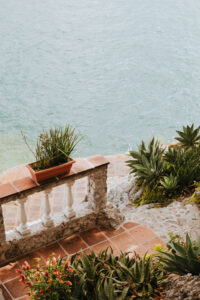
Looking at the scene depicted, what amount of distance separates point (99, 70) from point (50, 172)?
70.0 feet

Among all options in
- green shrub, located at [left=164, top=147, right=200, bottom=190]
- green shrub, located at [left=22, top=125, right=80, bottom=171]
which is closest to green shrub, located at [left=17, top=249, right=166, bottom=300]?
→ green shrub, located at [left=22, top=125, right=80, bottom=171]

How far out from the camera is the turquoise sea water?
18.5 m

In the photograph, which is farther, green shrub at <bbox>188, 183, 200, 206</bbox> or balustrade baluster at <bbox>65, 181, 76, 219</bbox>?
green shrub at <bbox>188, 183, 200, 206</bbox>

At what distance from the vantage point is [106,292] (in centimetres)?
302

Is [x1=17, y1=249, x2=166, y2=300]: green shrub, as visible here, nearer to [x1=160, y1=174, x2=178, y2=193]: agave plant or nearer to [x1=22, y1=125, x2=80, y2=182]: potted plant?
[x1=22, y1=125, x2=80, y2=182]: potted plant

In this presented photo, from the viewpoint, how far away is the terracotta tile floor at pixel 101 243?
3.99 m

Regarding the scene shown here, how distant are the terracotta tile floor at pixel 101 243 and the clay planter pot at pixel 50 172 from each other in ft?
2.88

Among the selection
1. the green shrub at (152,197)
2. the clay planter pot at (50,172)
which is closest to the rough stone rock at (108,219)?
the clay planter pot at (50,172)

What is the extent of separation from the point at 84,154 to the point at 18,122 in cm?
440

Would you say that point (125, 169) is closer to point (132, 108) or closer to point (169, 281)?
point (169, 281)

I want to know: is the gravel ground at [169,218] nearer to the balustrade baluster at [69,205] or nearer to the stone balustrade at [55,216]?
the stone balustrade at [55,216]

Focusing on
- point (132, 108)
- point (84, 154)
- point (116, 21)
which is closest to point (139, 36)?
point (116, 21)

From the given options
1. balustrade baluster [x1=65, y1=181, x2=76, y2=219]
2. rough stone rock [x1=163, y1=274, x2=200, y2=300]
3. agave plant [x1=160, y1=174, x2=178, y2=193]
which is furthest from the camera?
agave plant [x1=160, y1=174, x2=178, y2=193]

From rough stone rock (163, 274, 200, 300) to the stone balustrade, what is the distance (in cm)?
152
